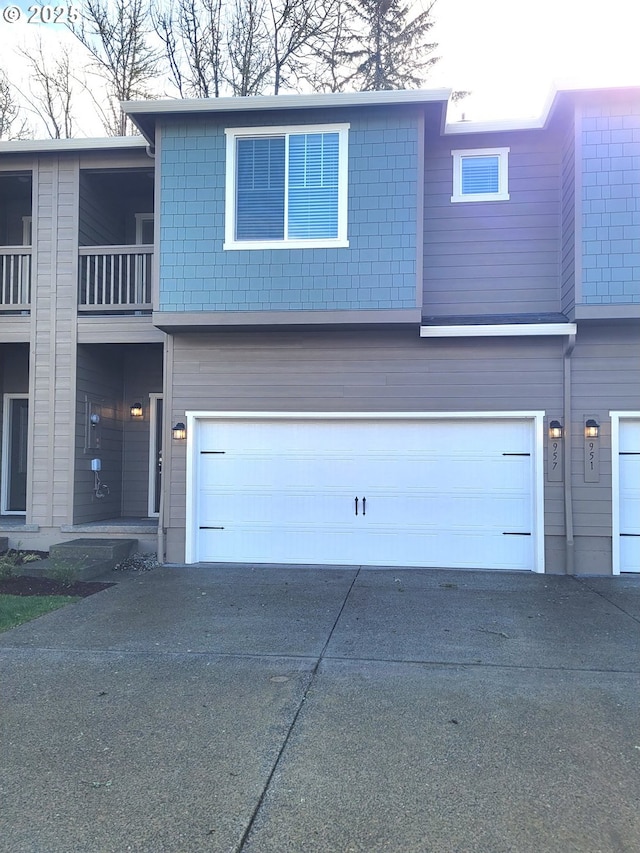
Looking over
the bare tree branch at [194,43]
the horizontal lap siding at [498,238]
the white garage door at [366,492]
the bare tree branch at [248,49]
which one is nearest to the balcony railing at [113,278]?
the white garage door at [366,492]

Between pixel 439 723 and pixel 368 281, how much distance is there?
566 cm

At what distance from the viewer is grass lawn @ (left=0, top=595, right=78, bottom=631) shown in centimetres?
601

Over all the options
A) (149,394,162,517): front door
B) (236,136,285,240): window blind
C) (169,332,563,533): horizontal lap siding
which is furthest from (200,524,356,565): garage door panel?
(236,136,285,240): window blind

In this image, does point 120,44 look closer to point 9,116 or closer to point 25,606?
point 9,116

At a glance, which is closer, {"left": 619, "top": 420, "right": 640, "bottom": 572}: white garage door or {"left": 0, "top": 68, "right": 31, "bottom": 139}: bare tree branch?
{"left": 619, "top": 420, "right": 640, "bottom": 572}: white garage door

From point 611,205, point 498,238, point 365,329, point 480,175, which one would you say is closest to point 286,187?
point 365,329

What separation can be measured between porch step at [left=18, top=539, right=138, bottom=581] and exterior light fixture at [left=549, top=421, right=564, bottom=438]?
5.97 metres

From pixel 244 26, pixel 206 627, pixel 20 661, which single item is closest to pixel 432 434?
pixel 206 627

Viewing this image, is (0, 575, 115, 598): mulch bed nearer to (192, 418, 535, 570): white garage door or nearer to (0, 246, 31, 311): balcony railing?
(192, 418, 535, 570): white garage door

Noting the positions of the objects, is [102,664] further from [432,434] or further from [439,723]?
[432,434]

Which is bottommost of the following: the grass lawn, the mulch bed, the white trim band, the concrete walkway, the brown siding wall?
the mulch bed

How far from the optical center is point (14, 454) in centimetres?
1098

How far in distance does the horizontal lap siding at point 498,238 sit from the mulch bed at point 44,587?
5651 mm

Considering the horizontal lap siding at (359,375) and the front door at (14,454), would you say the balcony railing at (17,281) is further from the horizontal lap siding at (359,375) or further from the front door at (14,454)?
the horizontal lap siding at (359,375)
